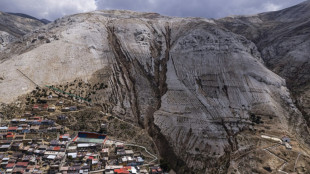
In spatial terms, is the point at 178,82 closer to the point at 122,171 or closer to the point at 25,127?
the point at 122,171

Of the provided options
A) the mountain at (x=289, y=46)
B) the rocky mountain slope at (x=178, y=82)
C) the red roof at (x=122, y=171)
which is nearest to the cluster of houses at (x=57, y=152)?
the red roof at (x=122, y=171)

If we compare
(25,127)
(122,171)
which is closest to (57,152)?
(25,127)

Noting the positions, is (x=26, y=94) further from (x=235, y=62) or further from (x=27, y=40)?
(x=235, y=62)


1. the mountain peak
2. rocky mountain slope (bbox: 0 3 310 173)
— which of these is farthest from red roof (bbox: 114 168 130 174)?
the mountain peak

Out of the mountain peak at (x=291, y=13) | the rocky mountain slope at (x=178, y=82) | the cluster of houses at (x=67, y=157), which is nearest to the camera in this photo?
the cluster of houses at (x=67, y=157)

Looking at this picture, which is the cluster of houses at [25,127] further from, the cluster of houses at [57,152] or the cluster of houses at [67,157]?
the cluster of houses at [67,157]

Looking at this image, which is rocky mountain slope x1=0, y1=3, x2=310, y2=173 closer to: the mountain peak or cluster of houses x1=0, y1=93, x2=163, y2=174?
cluster of houses x1=0, y1=93, x2=163, y2=174

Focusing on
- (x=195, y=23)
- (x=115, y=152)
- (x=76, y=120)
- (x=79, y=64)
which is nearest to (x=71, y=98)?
(x=76, y=120)
